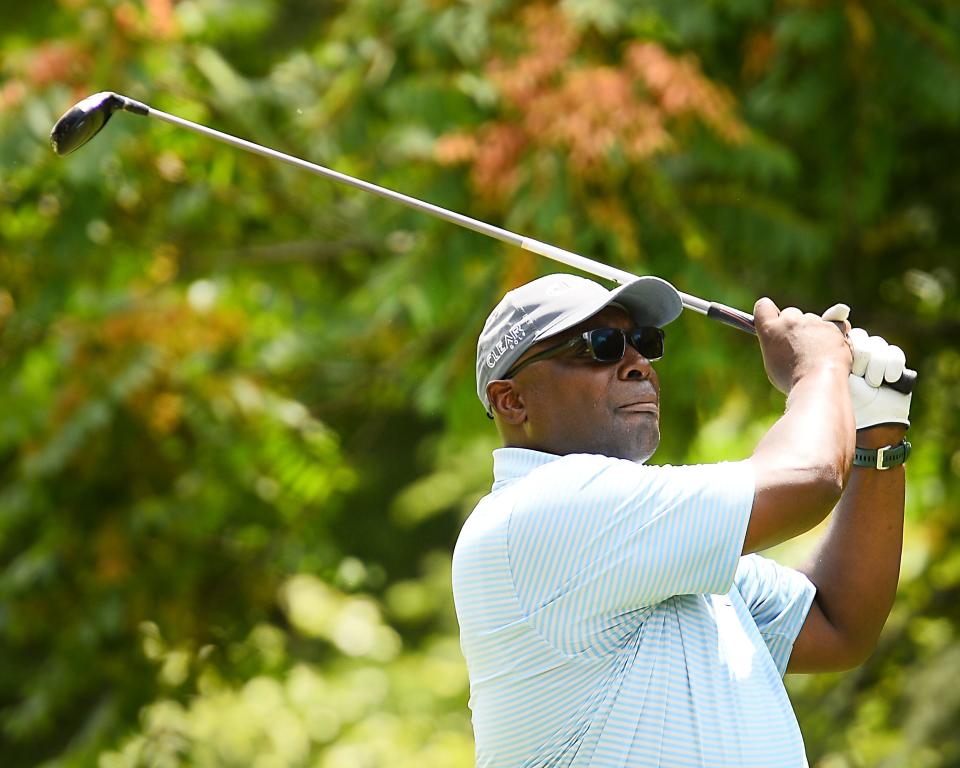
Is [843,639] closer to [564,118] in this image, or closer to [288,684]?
[564,118]

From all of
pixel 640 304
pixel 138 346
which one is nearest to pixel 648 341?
pixel 640 304

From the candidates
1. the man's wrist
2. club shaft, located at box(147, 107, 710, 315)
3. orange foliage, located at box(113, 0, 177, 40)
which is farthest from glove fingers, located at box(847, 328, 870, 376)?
orange foliage, located at box(113, 0, 177, 40)

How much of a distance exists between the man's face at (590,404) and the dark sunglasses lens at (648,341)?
0.02 m

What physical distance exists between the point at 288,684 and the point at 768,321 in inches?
287

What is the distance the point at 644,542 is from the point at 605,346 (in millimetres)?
439

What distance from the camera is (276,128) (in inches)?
300

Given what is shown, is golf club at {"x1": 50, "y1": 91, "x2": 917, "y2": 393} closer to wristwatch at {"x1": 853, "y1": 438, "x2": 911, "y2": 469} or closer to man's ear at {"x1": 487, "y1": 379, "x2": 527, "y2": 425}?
wristwatch at {"x1": 853, "y1": 438, "x2": 911, "y2": 469}

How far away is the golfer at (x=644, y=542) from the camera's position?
2330mm

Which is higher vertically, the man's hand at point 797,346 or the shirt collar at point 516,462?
the man's hand at point 797,346

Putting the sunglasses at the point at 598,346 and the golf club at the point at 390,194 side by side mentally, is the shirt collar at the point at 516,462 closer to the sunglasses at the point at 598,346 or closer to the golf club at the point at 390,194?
the sunglasses at the point at 598,346

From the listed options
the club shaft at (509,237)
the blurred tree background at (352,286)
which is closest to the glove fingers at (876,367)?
the club shaft at (509,237)

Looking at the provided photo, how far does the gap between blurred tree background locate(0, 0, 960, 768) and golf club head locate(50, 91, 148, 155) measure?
2.15 m

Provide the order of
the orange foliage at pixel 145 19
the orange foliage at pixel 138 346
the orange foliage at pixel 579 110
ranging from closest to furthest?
the orange foliage at pixel 579 110 < the orange foliage at pixel 145 19 < the orange foliage at pixel 138 346

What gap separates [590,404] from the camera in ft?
8.73
